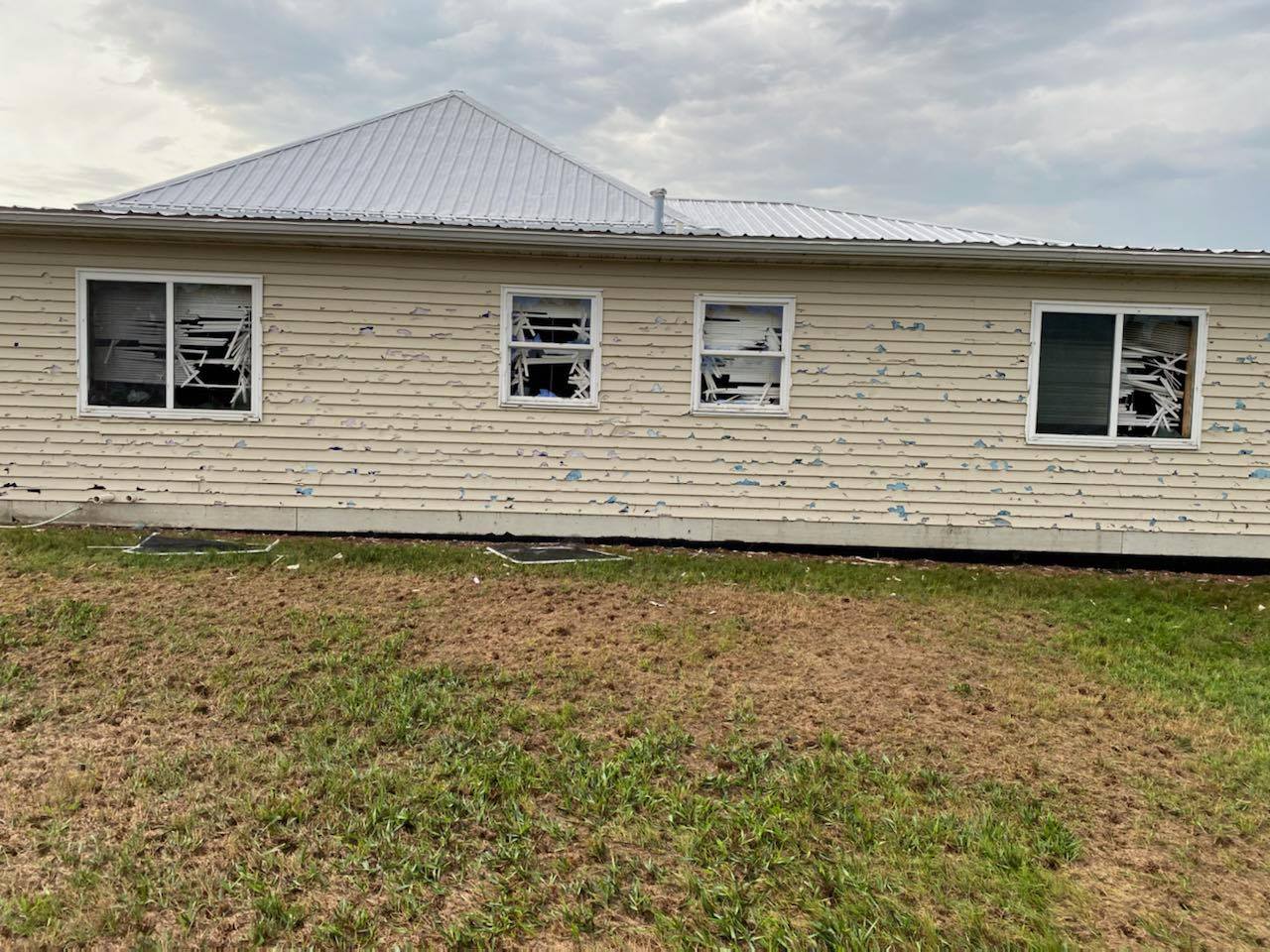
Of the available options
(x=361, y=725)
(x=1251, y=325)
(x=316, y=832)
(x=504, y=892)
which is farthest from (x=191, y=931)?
(x=1251, y=325)

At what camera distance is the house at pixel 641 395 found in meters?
7.30

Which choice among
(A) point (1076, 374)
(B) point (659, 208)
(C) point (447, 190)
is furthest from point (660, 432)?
(C) point (447, 190)

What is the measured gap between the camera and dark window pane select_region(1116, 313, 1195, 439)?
750 centimetres

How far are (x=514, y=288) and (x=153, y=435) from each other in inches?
137

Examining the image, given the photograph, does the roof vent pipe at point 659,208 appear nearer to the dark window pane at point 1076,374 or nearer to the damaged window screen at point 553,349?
the damaged window screen at point 553,349

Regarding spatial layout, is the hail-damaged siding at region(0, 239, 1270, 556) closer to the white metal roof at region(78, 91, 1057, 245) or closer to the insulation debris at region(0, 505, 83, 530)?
the insulation debris at region(0, 505, 83, 530)

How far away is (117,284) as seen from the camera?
7285 millimetres

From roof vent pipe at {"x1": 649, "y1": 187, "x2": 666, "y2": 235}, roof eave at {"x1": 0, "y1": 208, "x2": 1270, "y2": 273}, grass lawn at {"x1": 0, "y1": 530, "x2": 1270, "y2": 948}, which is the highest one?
roof vent pipe at {"x1": 649, "y1": 187, "x2": 666, "y2": 235}

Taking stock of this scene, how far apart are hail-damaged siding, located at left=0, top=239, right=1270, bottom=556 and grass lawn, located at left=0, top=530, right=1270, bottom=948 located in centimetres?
Answer: 169

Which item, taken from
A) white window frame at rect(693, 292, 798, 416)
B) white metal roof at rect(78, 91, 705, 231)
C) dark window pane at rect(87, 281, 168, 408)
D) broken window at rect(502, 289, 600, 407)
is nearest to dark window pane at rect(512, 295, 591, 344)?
broken window at rect(502, 289, 600, 407)

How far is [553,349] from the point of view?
24.6ft

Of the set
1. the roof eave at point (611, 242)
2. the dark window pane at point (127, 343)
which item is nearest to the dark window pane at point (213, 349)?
the dark window pane at point (127, 343)

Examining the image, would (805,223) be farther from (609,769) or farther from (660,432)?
(609,769)

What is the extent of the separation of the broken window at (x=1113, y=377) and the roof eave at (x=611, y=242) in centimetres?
56
